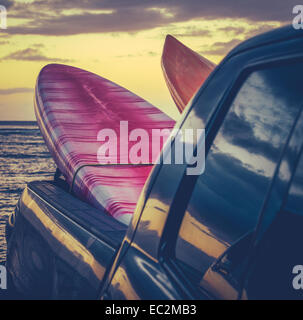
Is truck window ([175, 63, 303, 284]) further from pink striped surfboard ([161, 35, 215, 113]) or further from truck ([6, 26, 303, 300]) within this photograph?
pink striped surfboard ([161, 35, 215, 113])

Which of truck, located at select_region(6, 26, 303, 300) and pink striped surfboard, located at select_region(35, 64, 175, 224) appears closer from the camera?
truck, located at select_region(6, 26, 303, 300)

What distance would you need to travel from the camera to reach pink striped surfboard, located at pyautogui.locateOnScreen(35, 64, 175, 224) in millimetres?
3377

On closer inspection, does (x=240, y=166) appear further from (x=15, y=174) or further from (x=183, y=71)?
(x=15, y=174)

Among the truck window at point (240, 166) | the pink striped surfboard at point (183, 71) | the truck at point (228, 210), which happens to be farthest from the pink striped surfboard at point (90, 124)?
the truck window at point (240, 166)

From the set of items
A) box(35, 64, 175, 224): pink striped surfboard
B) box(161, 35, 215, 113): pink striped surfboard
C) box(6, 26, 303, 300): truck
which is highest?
box(6, 26, 303, 300): truck

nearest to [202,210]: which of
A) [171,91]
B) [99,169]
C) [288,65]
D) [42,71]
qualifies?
[288,65]

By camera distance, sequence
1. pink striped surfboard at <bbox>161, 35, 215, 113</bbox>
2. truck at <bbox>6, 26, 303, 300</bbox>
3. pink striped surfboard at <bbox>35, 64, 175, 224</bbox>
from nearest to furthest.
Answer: truck at <bbox>6, 26, 303, 300</bbox> < pink striped surfboard at <bbox>35, 64, 175, 224</bbox> < pink striped surfboard at <bbox>161, 35, 215, 113</bbox>

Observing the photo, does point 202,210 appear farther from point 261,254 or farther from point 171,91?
point 171,91

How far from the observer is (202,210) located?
47.3 inches

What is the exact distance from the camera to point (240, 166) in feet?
3.58

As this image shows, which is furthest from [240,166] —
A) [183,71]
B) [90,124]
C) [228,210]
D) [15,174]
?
[15,174]

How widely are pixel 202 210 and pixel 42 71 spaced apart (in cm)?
599

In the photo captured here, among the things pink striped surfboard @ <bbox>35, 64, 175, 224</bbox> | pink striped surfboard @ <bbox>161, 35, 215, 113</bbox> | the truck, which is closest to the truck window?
the truck
